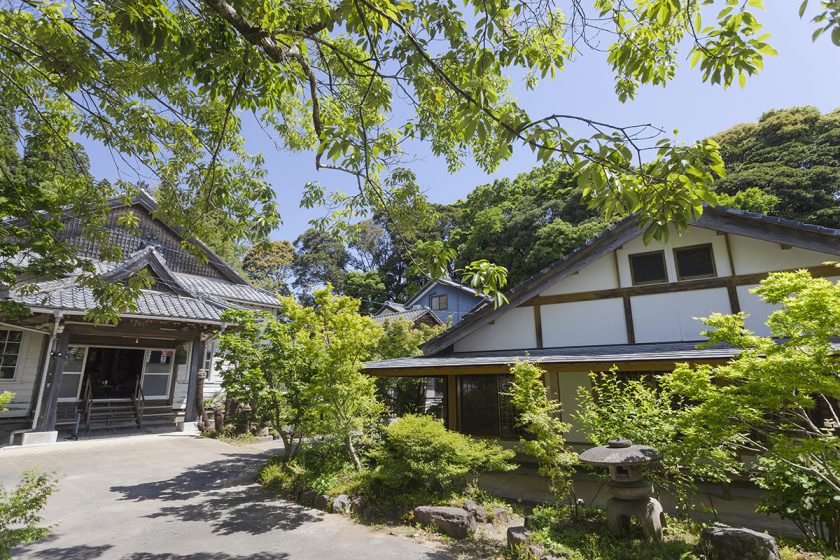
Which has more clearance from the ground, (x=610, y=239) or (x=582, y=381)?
(x=610, y=239)

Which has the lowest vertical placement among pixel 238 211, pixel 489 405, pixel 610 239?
pixel 489 405

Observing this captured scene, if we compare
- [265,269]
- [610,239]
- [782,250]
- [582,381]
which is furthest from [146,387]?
[265,269]

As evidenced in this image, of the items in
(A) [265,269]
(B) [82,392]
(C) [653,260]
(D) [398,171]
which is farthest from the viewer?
(A) [265,269]

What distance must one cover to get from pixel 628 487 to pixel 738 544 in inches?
45.2

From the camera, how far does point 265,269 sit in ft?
126

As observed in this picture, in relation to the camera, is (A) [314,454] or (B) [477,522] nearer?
(B) [477,522]

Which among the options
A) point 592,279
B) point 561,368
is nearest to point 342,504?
point 561,368

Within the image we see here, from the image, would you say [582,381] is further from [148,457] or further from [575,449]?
[148,457]

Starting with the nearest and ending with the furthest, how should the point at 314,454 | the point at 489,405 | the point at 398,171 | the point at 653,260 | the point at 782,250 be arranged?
the point at 398,171, the point at 782,250, the point at 314,454, the point at 653,260, the point at 489,405

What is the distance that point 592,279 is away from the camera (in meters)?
9.91

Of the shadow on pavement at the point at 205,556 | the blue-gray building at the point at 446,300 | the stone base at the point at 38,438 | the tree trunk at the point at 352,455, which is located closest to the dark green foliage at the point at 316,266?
the blue-gray building at the point at 446,300

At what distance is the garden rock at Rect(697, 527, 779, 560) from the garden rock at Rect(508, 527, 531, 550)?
6.32ft

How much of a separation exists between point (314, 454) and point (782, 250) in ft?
34.5

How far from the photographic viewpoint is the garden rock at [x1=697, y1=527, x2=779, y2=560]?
13.6ft
